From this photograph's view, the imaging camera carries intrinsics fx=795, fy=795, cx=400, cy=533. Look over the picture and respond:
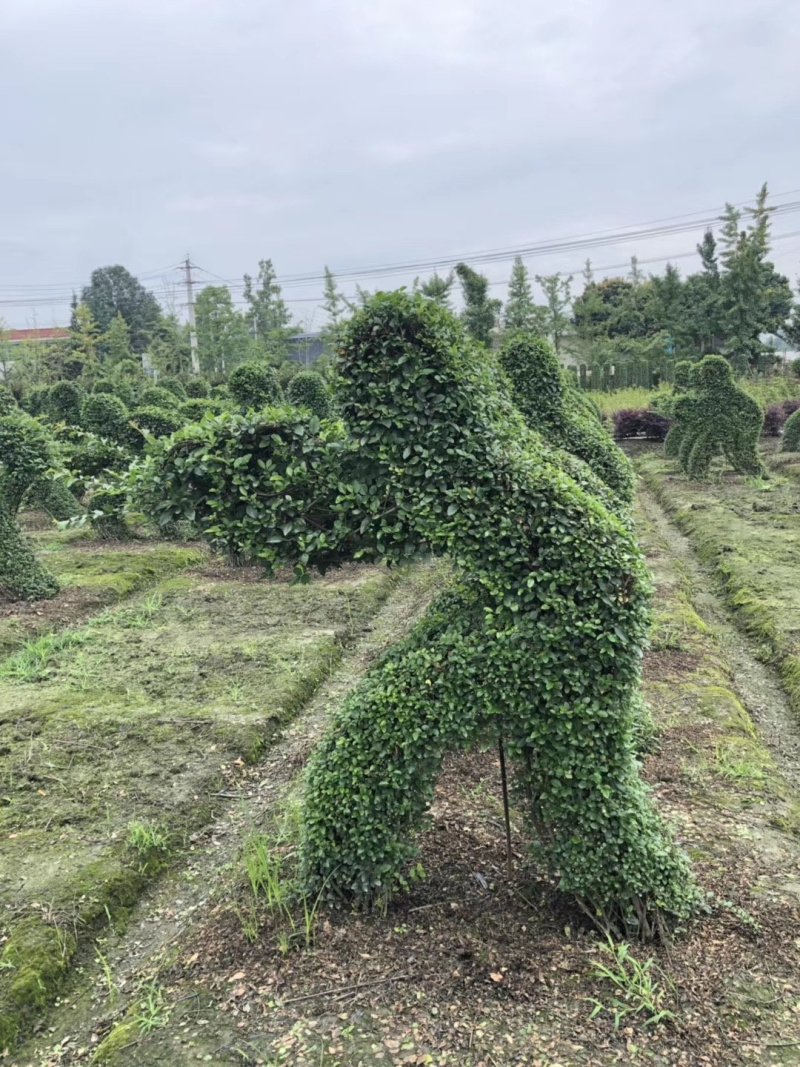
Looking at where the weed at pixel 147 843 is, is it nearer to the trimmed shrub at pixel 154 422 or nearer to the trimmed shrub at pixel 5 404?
the trimmed shrub at pixel 5 404

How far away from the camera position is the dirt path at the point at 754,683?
528 cm

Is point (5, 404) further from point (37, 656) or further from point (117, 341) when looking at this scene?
point (117, 341)

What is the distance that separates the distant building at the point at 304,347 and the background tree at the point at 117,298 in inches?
638

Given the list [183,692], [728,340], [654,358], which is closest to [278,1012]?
[183,692]

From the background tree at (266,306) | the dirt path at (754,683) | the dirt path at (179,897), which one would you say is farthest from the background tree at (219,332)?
the dirt path at (179,897)

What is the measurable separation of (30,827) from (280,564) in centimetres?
227

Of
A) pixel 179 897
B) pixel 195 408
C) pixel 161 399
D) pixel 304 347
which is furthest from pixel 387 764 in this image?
pixel 304 347

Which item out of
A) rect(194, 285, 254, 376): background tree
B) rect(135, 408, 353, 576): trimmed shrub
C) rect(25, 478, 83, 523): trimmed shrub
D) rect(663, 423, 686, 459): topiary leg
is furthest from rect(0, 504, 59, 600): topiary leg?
rect(194, 285, 254, 376): background tree

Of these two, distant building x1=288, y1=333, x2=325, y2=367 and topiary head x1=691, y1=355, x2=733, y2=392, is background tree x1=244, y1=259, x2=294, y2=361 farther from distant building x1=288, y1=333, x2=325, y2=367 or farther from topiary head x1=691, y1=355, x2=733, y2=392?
topiary head x1=691, y1=355, x2=733, y2=392

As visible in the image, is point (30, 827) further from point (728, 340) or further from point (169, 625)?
point (728, 340)

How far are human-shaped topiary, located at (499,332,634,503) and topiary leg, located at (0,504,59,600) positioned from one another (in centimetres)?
577

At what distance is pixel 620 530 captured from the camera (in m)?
3.16

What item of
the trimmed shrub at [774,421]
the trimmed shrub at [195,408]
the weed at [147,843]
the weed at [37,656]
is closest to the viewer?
the weed at [147,843]

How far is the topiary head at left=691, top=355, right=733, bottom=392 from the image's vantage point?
14492 millimetres
